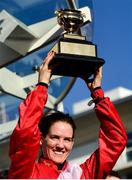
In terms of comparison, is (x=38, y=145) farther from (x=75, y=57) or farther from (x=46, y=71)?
(x=75, y=57)

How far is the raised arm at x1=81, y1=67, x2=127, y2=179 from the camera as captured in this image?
93.0 inches

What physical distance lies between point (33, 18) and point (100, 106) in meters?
4.08

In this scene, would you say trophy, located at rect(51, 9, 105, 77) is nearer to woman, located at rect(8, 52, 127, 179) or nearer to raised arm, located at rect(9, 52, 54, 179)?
woman, located at rect(8, 52, 127, 179)

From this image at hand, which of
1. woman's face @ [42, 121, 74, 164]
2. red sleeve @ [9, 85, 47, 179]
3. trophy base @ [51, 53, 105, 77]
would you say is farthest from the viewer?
trophy base @ [51, 53, 105, 77]

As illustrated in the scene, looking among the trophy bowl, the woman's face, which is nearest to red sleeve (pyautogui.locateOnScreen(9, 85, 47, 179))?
the woman's face

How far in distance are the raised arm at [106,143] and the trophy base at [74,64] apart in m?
0.13

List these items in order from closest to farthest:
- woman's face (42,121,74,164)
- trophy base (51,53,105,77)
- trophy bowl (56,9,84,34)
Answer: woman's face (42,121,74,164) < trophy base (51,53,105,77) < trophy bowl (56,9,84,34)

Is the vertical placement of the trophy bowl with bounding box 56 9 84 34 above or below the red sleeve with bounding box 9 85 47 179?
above

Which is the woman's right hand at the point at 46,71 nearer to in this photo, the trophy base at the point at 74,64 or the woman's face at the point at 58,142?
the trophy base at the point at 74,64

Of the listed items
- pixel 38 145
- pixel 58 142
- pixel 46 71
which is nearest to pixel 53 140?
pixel 58 142

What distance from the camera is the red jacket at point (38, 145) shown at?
2.19 meters

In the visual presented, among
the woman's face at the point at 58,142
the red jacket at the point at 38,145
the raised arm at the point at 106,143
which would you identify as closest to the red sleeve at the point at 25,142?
the red jacket at the point at 38,145

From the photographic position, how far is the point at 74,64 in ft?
8.14

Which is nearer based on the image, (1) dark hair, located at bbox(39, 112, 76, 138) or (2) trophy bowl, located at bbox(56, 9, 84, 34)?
(1) dark hair, located at bbox(39, 112, 76, 138)
